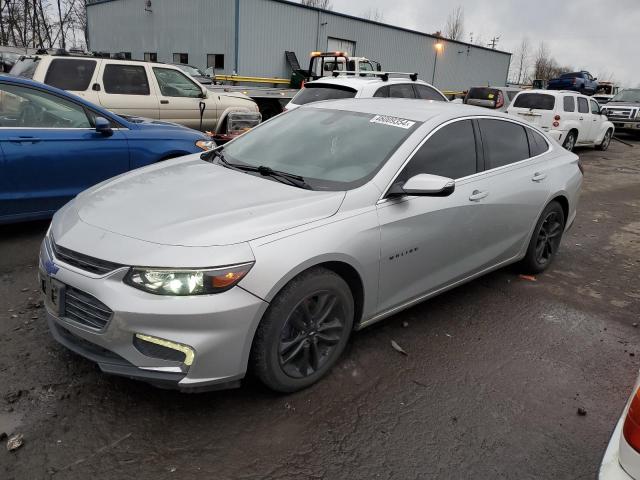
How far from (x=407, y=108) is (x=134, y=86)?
6.80 metres

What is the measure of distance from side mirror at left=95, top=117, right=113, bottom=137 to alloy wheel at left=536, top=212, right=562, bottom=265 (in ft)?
14.4

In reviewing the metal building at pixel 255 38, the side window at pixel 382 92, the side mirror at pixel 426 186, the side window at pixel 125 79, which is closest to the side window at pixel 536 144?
the side mirror at pixel 426 186

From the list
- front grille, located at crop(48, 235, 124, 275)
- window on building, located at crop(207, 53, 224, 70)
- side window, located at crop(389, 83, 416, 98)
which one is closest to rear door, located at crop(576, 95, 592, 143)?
side window, located at crop(389, 83, 416, 98)

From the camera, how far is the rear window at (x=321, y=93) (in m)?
9.21

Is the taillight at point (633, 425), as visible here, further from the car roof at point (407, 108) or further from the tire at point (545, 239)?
the tire at point (545, 239)

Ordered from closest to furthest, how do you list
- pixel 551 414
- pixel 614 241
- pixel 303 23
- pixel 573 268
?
pixel 551 414, pixel 573 268, pixel 614 241, pixel 303 23

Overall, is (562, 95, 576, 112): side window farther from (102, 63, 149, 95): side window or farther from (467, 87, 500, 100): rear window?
(102, 63, 149, 95): side window

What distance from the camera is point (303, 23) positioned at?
25469mm

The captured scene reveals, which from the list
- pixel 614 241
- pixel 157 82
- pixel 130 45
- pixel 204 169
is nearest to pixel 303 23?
pixel 130 45

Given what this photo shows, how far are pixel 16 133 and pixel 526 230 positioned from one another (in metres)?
4.81

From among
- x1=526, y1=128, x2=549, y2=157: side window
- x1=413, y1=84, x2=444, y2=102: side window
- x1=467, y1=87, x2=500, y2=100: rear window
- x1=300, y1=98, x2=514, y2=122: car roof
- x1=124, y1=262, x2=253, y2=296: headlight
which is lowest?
x1=124, y1=262, x2=253, y2=296: headlight

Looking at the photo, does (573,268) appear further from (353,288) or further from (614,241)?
(353,288)

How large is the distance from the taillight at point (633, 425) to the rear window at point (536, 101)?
13.9 meters

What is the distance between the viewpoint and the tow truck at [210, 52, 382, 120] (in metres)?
13.9
